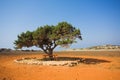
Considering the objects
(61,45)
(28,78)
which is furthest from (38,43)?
(28,78)

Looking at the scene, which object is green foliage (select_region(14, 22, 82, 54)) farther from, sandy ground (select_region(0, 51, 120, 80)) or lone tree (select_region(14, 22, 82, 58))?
sandy ground (select_region(0, 51, 120, 80))

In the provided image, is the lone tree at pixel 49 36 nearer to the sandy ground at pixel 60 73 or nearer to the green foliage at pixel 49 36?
the green foliage at pixel 49 36

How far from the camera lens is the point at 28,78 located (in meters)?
12.9

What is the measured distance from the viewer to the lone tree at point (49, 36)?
2700 cm

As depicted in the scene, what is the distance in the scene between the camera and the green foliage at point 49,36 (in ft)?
88.7

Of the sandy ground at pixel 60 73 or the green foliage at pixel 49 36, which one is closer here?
the sandy ground at pixel 60 73

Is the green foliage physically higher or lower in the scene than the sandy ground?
higher

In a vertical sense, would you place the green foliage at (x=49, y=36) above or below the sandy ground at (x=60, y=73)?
above

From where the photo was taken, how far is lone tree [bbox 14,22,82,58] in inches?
1063

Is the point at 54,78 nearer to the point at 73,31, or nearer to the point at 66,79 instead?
the point at 66,79

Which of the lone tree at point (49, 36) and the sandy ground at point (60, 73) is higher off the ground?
the lone tree at point (49, 36)

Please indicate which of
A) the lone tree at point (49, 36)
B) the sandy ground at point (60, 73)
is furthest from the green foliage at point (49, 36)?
the sandy ground at point (60, 73)

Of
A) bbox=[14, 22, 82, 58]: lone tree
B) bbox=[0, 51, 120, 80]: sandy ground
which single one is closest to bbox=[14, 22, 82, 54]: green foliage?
bbox=[14, 22, 82, 58]: lone tree

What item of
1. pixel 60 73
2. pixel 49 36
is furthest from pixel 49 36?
pixel 60 73
